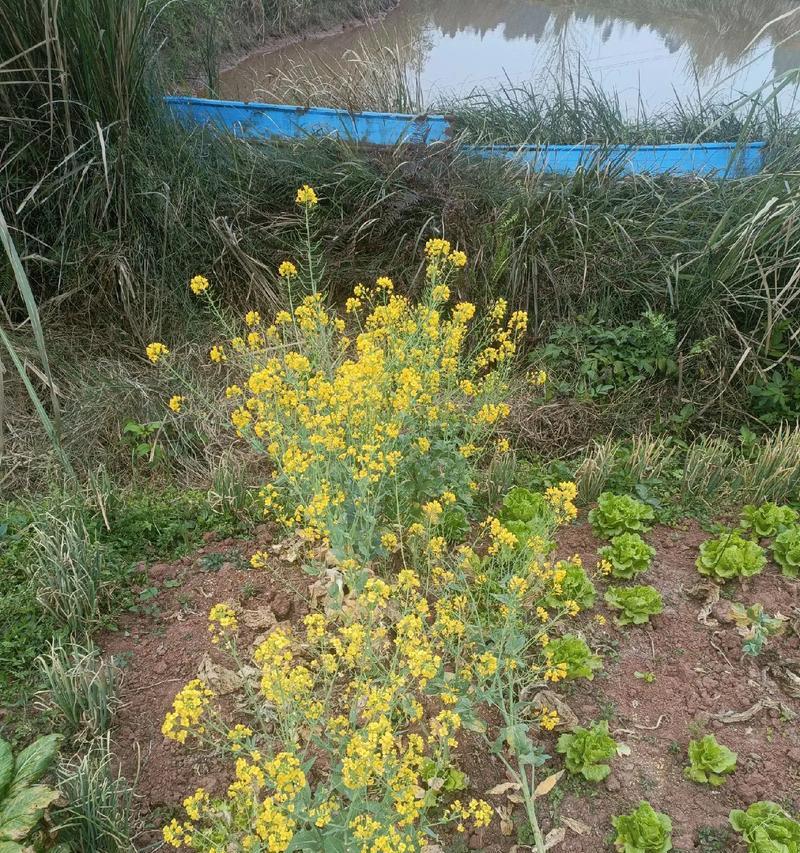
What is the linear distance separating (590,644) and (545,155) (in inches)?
126

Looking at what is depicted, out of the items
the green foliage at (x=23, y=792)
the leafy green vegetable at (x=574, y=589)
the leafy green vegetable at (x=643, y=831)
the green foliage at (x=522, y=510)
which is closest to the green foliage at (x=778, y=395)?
the green foliage at (x=522, y=510)

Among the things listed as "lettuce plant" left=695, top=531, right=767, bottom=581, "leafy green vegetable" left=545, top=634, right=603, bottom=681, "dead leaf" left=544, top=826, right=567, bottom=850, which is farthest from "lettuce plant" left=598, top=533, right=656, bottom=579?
"dead leaf" left=544, top=826, right=567, bottom=850

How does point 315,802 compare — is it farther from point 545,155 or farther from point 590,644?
point 545,155

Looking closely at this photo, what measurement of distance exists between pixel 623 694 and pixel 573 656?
0.76 ft

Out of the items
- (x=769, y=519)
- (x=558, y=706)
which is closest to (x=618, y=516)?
(x=769, y=519)

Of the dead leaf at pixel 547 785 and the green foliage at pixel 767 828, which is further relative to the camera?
the dead leaf at pixel 547 785

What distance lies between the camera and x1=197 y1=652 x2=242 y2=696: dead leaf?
224 cm

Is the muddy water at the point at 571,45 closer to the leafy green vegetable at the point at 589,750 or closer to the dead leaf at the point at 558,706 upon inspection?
the dead leaf at the point at 558,706

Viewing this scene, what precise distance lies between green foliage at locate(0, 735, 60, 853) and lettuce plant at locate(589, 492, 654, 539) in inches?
83.1

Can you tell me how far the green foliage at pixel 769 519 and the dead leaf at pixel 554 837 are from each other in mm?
1593

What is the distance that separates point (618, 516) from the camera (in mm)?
2924

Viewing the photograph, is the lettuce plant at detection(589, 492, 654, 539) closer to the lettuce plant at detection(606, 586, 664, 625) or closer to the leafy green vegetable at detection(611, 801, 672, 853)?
the lettuce plant at detection(606, 586, 664, 625)

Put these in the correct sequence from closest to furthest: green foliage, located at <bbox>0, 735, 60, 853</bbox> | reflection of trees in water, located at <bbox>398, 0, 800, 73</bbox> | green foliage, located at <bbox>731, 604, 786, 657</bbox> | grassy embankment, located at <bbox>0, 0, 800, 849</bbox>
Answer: green foliage, located at <bbox>0, 735, 60, 853</bbox> < green foliage, located at <bbox>731, 604, 786, 657</bbox> < grassy embankment, located at <bbox>0, 0, 800, 849</bbox> < reflection of trees in water, located at <bbox>398, 0, 800, 73</bbox>

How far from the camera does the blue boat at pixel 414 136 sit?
4473 mm
